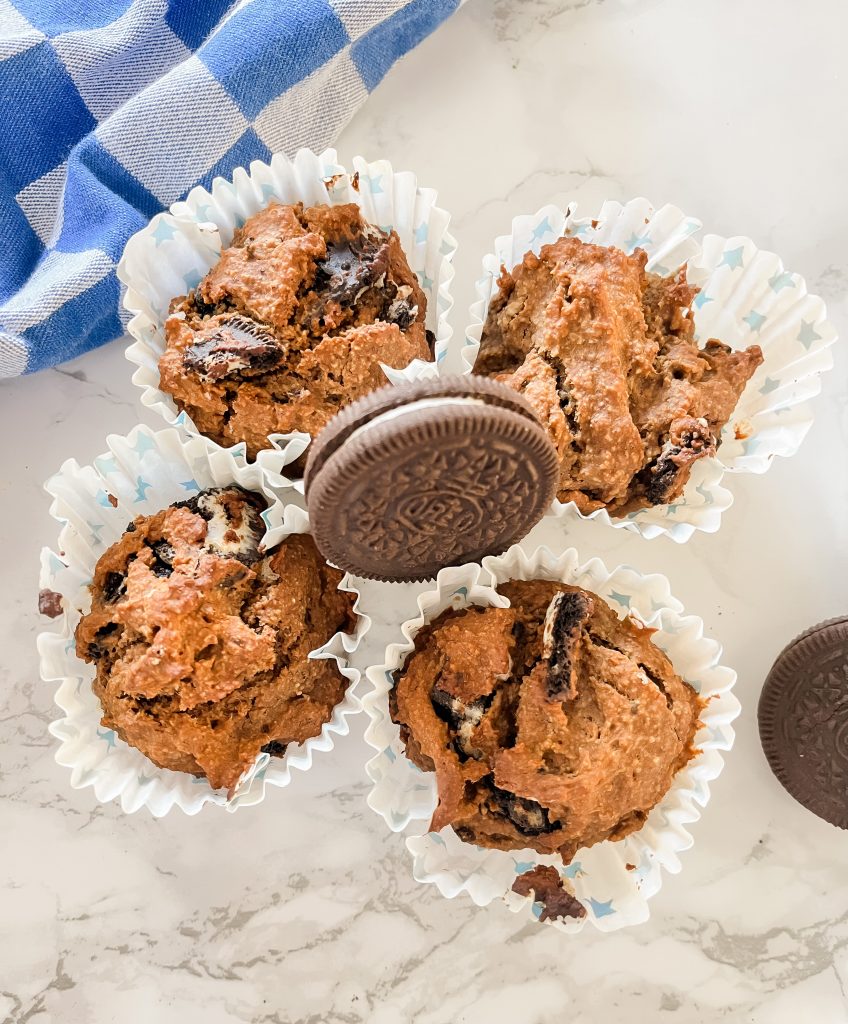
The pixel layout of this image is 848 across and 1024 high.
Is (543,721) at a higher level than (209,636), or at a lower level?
lower

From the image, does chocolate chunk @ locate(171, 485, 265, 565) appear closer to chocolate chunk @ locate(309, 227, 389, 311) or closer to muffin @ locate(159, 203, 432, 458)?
muffin @ locate(159, 203, 432, 458)

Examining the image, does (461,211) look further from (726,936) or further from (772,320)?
(726,936)

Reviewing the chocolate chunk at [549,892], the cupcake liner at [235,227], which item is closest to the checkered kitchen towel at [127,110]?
the cupcake liner at [235,227]

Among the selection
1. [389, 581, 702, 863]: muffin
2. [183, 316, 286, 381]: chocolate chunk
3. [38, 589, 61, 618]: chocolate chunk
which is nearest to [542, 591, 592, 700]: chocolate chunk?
[389, 581, 702, 863]: muffin

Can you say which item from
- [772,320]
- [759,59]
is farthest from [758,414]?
[759,59]

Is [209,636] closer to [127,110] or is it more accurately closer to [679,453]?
[679,453]

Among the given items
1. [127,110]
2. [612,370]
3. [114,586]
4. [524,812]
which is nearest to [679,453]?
[612,370]
